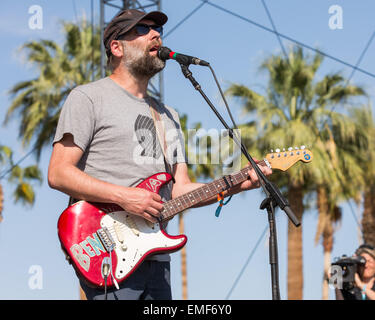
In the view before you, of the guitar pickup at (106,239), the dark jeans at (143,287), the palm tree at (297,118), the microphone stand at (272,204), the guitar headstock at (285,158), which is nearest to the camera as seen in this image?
the microphone stand at (272,204)

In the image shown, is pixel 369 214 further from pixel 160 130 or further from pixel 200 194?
pixel 160 130

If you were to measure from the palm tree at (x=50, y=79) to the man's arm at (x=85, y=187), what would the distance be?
12.6 meters

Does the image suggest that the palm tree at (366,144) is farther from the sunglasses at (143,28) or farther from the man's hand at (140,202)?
the man's hand at (140,202)

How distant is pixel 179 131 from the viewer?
→ 3395mm

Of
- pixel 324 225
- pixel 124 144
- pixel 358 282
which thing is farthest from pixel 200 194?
pixel 324 225

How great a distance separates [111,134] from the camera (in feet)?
9.95

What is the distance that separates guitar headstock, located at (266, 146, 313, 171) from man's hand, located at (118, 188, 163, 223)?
82cm

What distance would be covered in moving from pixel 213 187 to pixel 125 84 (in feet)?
2.32

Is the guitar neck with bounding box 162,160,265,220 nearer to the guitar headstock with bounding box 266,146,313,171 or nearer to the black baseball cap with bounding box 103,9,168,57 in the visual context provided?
the guitar headstock with bounding box 266,146,313,171

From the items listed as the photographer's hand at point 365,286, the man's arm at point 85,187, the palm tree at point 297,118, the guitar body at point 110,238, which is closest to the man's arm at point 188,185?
the guitar body at point 110,238

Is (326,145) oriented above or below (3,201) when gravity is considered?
above

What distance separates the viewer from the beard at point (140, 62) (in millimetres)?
3226
